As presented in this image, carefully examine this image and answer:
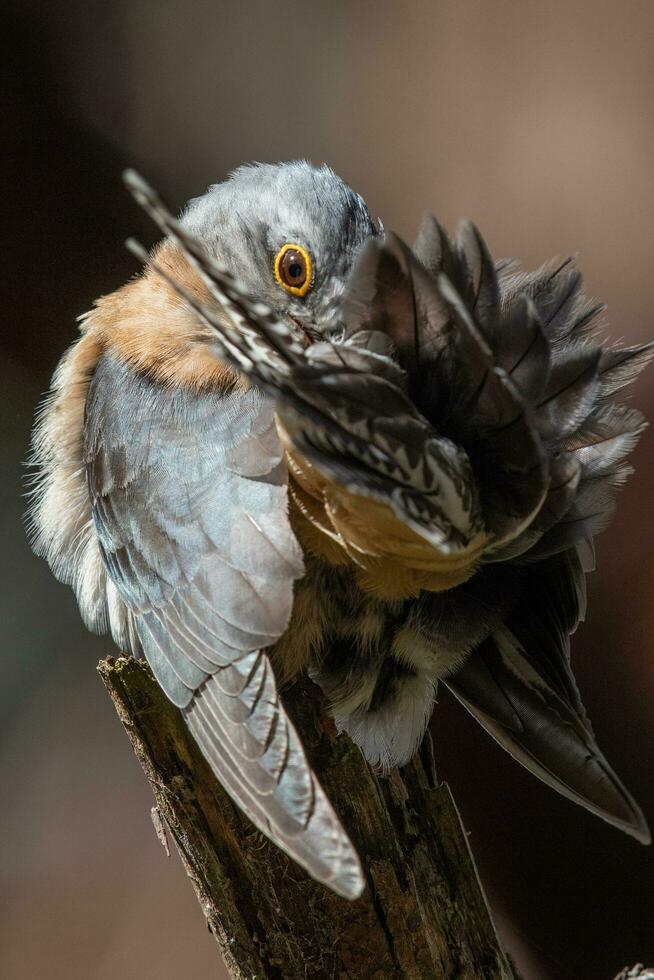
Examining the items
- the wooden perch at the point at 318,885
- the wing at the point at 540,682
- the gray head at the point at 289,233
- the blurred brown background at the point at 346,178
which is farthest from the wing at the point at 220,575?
the blurred brown background at the point at 346,178

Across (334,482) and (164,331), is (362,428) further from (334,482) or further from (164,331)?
(164,331)

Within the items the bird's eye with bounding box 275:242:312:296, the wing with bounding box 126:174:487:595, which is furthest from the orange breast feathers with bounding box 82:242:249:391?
the wing with bounding box 126:174:487:595

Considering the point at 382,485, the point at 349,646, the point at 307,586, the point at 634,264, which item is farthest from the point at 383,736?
the point at 634,264

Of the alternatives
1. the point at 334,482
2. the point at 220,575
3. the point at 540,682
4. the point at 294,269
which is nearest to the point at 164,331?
the point at 294,269

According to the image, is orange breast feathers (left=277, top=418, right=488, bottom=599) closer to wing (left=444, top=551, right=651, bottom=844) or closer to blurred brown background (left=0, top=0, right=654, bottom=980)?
wing (left=444, top=551, right=651, bottom=844)

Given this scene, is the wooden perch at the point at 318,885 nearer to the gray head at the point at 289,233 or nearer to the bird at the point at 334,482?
the bird at the point at 334,482
